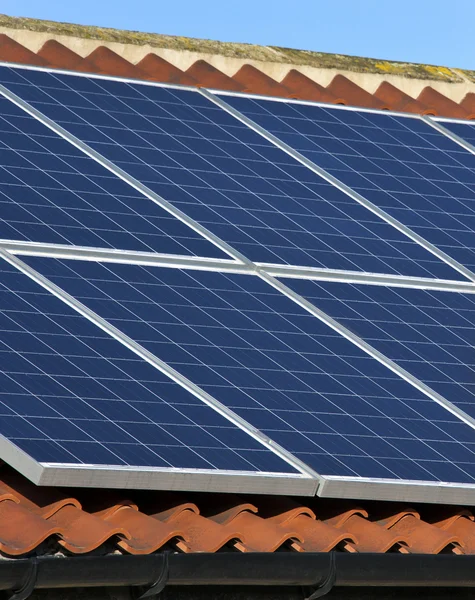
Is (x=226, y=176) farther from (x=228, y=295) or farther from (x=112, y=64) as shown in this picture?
(x=112, y=64)

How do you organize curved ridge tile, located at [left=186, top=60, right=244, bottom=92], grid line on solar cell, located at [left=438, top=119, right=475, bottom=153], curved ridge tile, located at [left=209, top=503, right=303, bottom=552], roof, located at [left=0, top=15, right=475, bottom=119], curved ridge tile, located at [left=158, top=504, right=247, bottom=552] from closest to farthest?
curved ridge tile, located at [left=158, top=504, right=247, bottom=552], curved ridge tile, located at [left=209, top=503, right=303, bottom=552], grid line on solar cell, located at [left=438, top=119, right=475, bottom=153], roof, located at [left=0, top=15, right=475, bottom=119], curved ridge tile, located at [left=186, top=60, right=244, bottom=92]

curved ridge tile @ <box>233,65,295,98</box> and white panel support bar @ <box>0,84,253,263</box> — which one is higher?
curved ridge tile @ <box>233,65,295,98</box>

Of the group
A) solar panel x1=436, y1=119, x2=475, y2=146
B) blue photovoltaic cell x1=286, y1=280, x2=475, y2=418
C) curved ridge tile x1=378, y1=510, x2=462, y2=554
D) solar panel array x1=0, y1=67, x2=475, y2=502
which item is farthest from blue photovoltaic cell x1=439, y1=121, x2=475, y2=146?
curved ridge tile x1=378, y1=510, x2=462, y2=554

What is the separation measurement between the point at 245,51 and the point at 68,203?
4.97 m

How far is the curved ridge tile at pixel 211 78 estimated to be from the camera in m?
12.2

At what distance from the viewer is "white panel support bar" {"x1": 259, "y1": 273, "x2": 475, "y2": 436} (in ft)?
28.2

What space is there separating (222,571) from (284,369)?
1.55 m

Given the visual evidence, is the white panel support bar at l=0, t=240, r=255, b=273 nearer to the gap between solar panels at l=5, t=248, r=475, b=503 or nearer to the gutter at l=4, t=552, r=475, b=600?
the gap between solar panels at l=5, t=248, r=475, b=503

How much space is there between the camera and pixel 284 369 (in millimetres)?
8352

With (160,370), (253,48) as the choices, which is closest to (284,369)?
(160,370)

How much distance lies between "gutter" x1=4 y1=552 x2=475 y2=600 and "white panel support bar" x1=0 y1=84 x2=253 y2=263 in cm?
232

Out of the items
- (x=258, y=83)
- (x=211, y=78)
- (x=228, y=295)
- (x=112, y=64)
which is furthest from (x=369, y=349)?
(x=258, y=83)

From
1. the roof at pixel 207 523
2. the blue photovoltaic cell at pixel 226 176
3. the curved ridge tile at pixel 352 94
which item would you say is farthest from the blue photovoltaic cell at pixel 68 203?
the curved ridge tile at pixel 352 94

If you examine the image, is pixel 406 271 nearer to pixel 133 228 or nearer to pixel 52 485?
pixel 133 228
